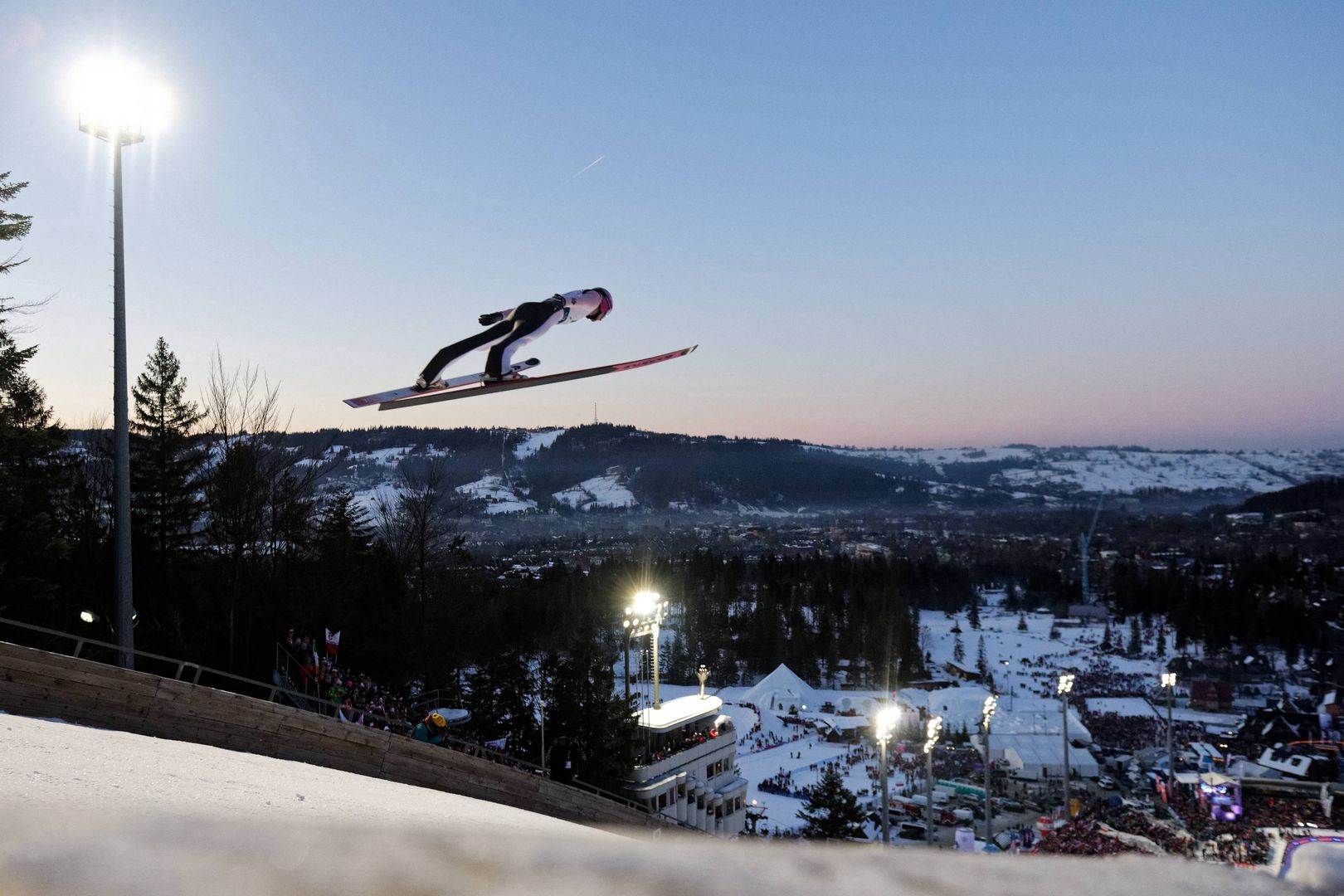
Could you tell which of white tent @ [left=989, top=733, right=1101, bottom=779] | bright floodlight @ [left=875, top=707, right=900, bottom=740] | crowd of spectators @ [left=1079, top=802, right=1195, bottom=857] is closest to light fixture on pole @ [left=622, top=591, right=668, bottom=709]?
bright floodlight @ [left=875, top=707, right=900, bottom=740]

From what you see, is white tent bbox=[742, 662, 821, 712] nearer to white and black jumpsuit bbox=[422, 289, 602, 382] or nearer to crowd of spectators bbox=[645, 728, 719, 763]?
crowd of spectators bbox=[645, 728, 719, 763]

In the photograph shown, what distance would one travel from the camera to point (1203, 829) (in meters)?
26.1

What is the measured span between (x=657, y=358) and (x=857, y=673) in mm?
68113

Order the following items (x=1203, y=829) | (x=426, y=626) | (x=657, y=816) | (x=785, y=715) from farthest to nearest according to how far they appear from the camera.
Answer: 1. (x=785, y=715)
2. (x=426, y=626)
3. (x=1203, y=829)
4. (x=657, y=816)

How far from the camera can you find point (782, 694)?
5719 centimetres

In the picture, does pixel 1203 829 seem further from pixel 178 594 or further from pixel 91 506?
pixel 91 506

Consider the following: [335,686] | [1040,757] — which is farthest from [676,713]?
[1040,757]

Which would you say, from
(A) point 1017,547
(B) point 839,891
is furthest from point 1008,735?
(A) point 1017,547

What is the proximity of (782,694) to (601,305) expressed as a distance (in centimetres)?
5027

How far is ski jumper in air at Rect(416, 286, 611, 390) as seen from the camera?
10.8 metres

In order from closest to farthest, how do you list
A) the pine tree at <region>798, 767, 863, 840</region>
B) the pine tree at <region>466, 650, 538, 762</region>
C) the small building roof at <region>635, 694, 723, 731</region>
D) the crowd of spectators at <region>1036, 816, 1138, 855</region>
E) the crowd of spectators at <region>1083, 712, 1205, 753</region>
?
the crowd of spectators at <region>1036, 816, 1138, 855</region> < the pine tree at <region>798, 767, 863, 840</region> < the pine tree at <region>466, 650, 538, 762</region> < the small building roof at <region>635, 694, 723, 731</region> < the crowd of spectators at <region>1083, 712, 1205, 753</region>

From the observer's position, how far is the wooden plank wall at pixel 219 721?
8.25 metres

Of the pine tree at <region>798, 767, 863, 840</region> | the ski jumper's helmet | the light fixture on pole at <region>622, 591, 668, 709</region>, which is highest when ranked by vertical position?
the ski jumper's helmet

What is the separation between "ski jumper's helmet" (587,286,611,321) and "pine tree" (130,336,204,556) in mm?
19379
